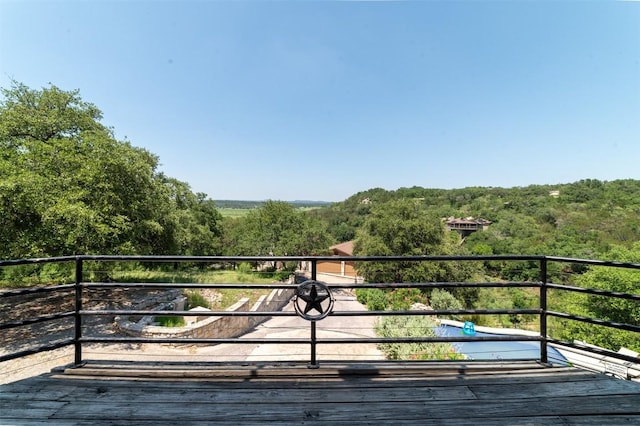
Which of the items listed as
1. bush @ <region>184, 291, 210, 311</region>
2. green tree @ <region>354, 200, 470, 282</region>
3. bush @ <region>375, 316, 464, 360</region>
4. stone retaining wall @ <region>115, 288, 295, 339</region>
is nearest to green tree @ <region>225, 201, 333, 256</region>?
green tree @ <region>354, 200, 470, 282</region>

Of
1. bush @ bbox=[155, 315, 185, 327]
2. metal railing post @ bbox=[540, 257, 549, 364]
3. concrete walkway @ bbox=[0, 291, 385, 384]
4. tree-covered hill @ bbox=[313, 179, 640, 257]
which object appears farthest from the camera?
tree-covered hill @ bbox=[313, 179, 640, 257]

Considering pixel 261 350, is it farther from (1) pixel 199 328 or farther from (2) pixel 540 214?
(2) pixel 540 214

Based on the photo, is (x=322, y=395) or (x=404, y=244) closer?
(x=322, y=395)

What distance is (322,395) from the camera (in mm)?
1597

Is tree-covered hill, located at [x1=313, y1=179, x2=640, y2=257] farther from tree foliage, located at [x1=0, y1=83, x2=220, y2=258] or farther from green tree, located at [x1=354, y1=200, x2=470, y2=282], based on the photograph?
tree foliage, located at [x1=0, y1=83, x2=220, y2=258]

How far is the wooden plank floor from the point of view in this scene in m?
1.41

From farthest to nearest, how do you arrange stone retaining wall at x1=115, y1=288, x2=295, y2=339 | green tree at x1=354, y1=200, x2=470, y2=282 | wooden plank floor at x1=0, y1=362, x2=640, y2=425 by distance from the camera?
1. green tree at x1=354, y1=200, x2=470, y2=282
2. stone retaining wall at x1=115, y1=288, x2=295, y2=339
3. wooden plank floor at x1=0, y1=362, x2=640, y2=425

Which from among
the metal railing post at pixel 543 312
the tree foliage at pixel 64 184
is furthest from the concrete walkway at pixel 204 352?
the tree foliage at pixel 64 184

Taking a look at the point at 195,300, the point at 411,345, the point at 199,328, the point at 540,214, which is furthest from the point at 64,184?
the point at 540,214

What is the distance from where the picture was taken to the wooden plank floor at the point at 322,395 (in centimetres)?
141

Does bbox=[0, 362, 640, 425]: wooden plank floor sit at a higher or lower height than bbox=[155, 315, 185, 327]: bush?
higher

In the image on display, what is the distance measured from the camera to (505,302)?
22172mm

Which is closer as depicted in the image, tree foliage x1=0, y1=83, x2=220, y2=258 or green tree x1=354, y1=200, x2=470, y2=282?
tree foliage x1=0, y1=83, x2=220, y2=258

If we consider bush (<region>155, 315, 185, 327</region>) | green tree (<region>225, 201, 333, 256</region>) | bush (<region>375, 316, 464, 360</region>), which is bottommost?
bush (<region>155, 315, 185, 327</region>)
